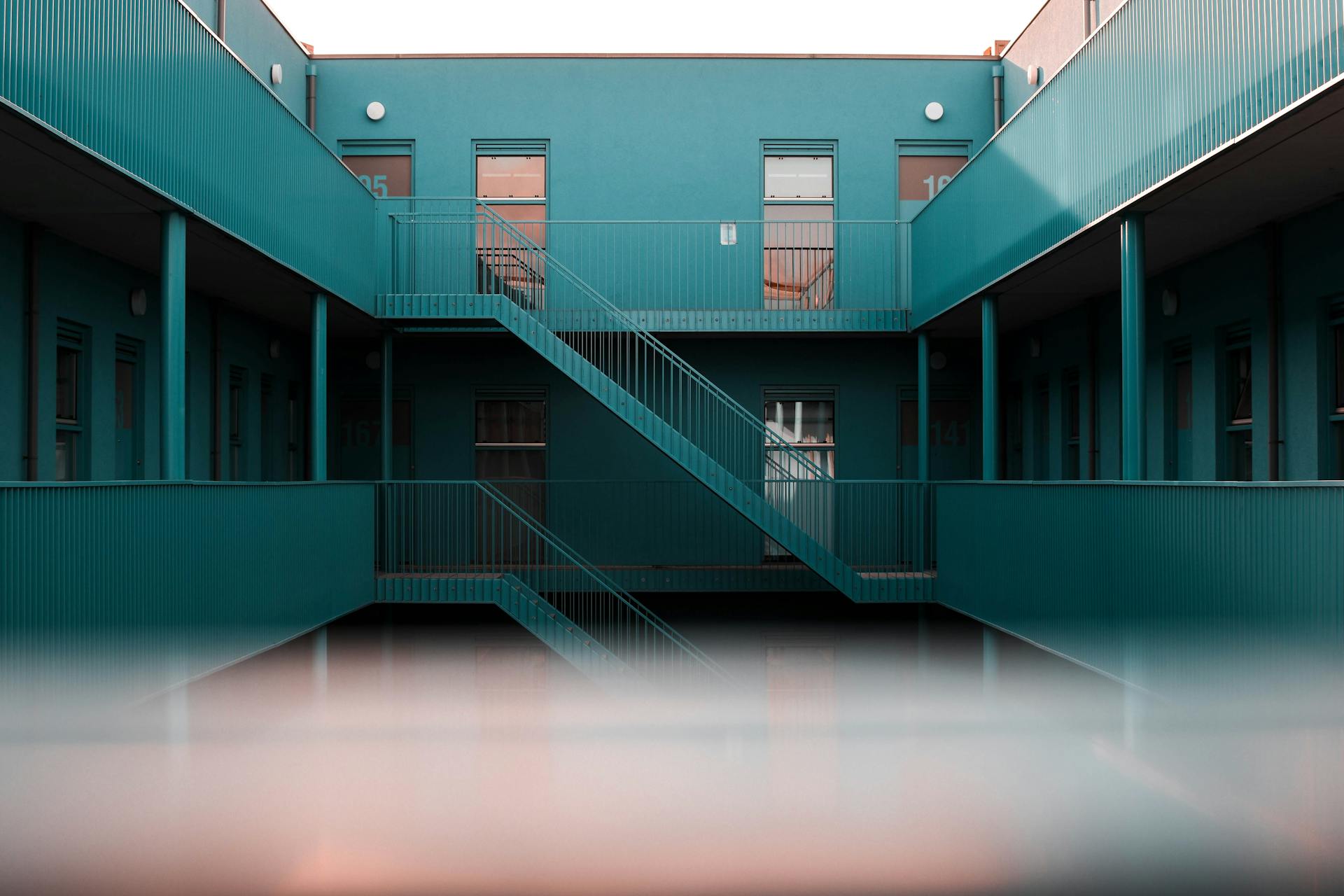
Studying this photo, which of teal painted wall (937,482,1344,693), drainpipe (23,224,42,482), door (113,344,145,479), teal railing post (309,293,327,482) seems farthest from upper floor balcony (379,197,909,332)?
drainpipe (23,224,42,482)

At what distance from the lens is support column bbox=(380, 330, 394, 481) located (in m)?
17.0

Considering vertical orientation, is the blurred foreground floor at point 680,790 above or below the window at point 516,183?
below

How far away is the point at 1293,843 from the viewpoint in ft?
18.8

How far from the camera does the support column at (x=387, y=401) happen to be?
17000 mm

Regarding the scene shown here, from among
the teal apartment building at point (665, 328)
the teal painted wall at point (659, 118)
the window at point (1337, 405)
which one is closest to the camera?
the teal apartment building at point (665, 328)

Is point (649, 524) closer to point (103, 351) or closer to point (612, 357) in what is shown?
point (612, 357)

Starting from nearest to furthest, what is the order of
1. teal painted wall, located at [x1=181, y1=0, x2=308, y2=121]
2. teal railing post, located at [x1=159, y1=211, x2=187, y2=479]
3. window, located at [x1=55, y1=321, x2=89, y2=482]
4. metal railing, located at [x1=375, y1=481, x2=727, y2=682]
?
teal railing post, located at [x1=159, y1=211, x2=187, y2=479]
window, located at [x1=55, y1=321, x2=89, y2=482]
metal railing, located at [x1=375, y1=481, x2=727, y2=682]
teal painted wall, located at [x1=181, y1=0, x2=308, y2=121]

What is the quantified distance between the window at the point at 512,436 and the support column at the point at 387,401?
5.99 feet

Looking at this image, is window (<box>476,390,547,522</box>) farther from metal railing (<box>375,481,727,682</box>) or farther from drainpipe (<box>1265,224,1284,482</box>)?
drainpipe (<box>1265,224,1284,482</box>)

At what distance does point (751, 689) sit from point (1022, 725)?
3574 millimetres

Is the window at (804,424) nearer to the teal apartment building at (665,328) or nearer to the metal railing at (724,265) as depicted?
the teal apartment building at (665,328)

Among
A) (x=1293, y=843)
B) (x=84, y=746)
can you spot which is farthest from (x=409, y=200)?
(x=1293, y=843)

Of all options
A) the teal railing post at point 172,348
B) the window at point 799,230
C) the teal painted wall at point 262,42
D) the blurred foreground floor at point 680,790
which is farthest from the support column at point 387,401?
the teal railing post at point 172,348

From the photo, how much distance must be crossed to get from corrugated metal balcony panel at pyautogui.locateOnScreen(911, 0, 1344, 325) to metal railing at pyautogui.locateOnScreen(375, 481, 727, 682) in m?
5.57
